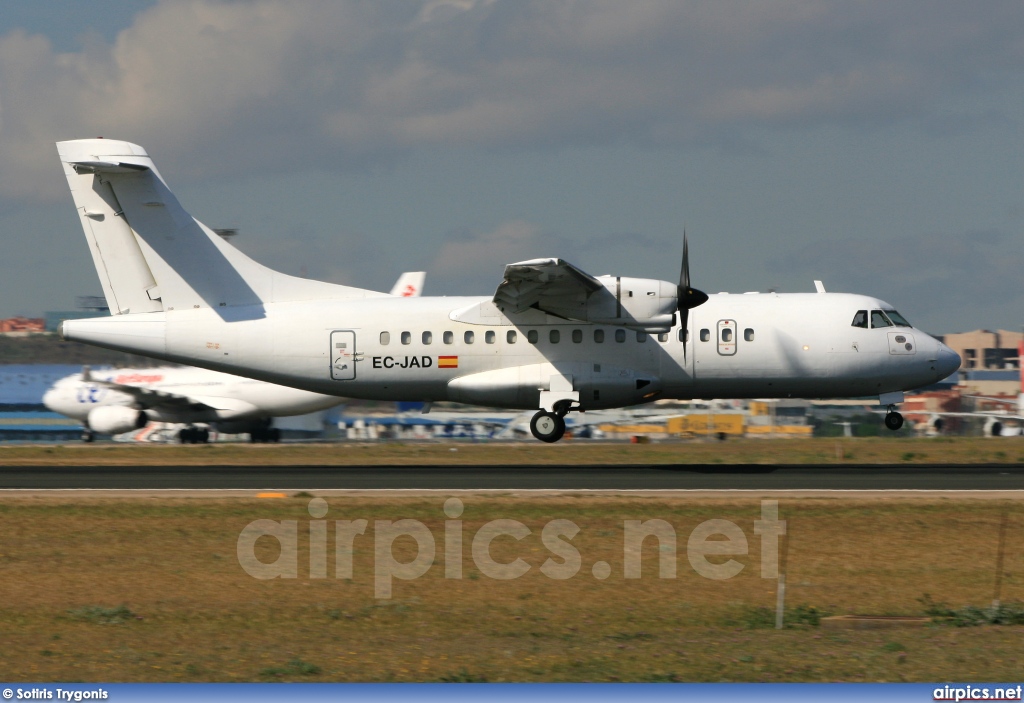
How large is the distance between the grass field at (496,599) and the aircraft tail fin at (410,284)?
1643 centimetres

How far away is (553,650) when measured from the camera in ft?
35.0

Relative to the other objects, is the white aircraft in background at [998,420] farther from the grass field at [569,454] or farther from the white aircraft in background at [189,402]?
the white aircraft in background at [189,402]

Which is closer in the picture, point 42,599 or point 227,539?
point 42,599

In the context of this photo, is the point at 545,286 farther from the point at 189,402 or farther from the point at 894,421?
the point at 189,402

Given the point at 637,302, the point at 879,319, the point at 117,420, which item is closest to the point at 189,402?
the point at 117,420

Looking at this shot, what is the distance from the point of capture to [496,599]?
13484 mm

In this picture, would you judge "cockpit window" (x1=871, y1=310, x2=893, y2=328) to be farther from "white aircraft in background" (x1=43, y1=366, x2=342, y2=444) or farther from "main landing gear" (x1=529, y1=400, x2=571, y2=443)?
"white aircraft in background" (x1=43, y1=366, x2=342, y2=444)

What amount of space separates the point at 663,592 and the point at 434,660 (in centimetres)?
448

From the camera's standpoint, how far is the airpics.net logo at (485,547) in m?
14.9

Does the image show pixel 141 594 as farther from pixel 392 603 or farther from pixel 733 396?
pixel 733 396

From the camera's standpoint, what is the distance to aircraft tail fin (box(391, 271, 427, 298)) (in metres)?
36.5

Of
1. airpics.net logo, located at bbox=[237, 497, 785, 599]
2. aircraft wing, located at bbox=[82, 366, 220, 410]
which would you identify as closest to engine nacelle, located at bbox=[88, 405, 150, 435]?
aircraft wing, located at bbox=[82, 366, 220, 410]

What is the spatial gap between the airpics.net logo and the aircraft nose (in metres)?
11.8

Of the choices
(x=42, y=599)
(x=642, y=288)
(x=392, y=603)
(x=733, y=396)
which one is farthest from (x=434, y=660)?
(x=733, y=396)
